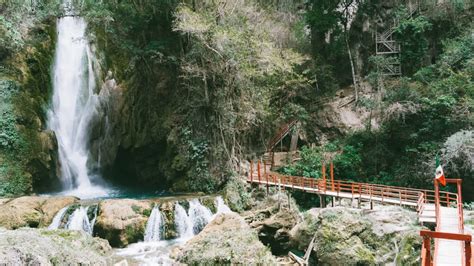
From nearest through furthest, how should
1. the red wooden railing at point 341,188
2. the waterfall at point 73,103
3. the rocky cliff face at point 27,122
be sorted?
the red wooden railing at point 341,188
the rocky cliff face at point 27,122
the waterfall at point 73,103

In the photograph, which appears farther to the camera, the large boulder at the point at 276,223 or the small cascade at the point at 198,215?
the small cascade at the point at 198,215

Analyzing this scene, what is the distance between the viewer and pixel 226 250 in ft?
36.3

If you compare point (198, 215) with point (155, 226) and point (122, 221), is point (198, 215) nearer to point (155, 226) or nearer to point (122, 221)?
point (155, 226)

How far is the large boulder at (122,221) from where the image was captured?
15.0 metres

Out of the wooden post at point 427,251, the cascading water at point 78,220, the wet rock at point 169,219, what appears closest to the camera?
the wooden post at point 427,251

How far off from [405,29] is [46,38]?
2229 cm

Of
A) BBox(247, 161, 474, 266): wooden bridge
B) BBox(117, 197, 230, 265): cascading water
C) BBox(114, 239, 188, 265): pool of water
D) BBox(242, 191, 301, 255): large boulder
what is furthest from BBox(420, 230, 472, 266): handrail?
BBox(117, 197, 230, 265): cascading water

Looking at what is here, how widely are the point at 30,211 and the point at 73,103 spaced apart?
446 inches

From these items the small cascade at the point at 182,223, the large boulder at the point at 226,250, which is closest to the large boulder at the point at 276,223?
the small cascade at the point at 182,223

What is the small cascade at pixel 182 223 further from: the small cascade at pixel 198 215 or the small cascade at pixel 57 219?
the small cascade at pixel 57 219

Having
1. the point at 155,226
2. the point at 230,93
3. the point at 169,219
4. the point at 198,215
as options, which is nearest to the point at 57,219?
the point at 155,226

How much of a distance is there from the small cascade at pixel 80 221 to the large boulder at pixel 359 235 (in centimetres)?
804

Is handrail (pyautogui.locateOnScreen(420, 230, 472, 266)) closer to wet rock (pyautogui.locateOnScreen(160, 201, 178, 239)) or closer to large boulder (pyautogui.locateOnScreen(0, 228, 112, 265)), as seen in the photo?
large boulder (pyautogui.locateOnScreen(0, 228, 112, 265))

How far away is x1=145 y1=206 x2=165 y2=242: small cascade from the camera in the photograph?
15.6 metres
